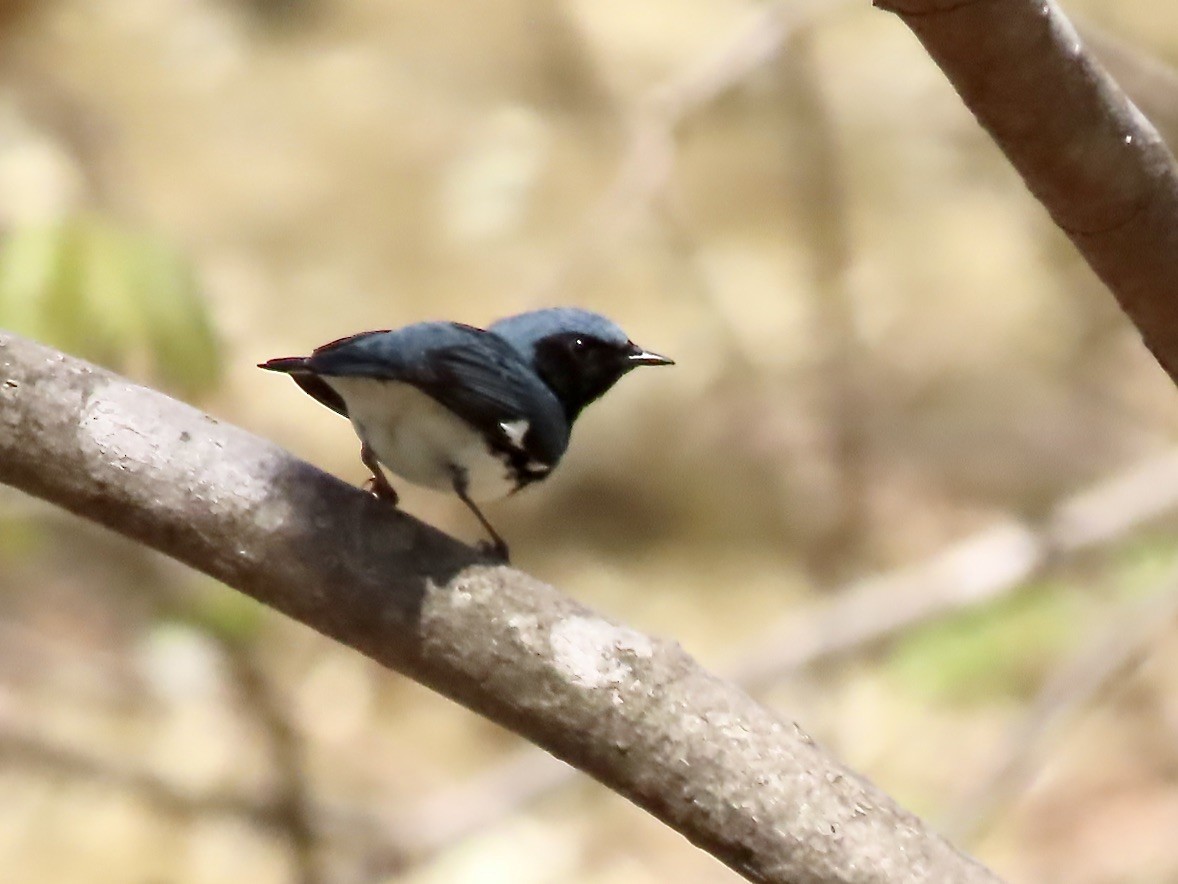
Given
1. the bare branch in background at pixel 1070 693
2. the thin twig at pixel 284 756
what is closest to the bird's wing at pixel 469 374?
the thin twig at pixel 284 756

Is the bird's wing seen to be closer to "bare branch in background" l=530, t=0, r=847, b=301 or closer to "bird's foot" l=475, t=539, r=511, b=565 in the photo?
"bird's foot" l=475, t=539, r=511, b=565

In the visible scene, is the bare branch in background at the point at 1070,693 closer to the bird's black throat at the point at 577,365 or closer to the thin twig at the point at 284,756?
the thin twig at the point at 284,756

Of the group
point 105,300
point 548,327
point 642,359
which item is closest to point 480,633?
point 548,327

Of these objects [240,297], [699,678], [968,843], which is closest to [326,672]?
[240,297]

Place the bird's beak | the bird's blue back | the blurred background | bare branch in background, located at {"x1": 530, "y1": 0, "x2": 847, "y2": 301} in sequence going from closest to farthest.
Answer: the bird's blue back < the bird's beak < bare branch in background, located at {"x1": 530, "y1": 0, "x2": 847, "y2": 301} < the blurred background

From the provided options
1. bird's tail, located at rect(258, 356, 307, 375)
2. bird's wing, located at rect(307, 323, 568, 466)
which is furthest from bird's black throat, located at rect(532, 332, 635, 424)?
bird's tail, located at rect(258, 356, 307, 375)
